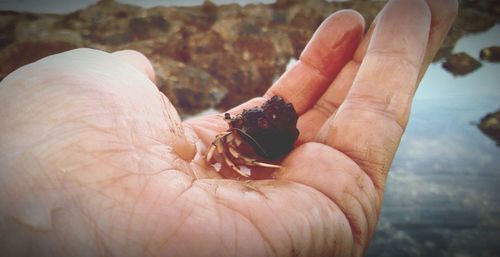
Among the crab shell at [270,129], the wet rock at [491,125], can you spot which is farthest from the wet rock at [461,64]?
the crab shell at [270,129]

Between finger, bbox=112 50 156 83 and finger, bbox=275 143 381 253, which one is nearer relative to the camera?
finger, bbox=275 143 381 253

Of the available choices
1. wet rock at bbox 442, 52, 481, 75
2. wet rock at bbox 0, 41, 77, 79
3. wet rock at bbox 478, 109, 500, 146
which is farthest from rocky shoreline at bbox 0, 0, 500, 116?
wet rock at bbox 478, 109, 500, 146

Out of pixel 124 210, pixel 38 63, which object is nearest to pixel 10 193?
pixel 124 210

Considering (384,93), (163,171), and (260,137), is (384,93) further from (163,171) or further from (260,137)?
(163,171)

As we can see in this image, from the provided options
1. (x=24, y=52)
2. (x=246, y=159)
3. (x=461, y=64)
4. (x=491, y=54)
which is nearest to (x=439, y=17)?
(x=246, y=159)

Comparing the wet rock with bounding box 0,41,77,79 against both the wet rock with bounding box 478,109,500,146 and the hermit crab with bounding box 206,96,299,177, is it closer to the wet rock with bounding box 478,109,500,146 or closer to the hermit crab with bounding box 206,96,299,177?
the hermit crab with bounding box 206,96,299,177

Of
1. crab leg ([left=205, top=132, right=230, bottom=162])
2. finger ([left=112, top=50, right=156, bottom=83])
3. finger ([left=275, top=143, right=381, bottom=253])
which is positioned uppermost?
finger ([left=112, top=50, right=156, bottom=83])

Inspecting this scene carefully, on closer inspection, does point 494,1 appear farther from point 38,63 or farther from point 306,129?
point 38,63
